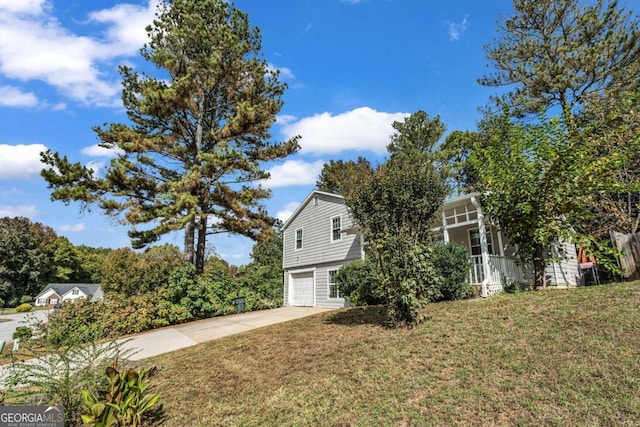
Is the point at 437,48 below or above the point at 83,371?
above

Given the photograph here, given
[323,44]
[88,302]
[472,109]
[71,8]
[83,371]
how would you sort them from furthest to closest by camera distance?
[472,109], [88,302], [323,44], [71,8], [83,371]

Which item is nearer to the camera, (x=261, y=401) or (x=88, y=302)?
(x=261, y=401)

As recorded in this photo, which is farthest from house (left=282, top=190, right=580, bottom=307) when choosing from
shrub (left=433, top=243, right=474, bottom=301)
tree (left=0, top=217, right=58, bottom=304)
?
tree (left=0, top=217, right=58, bottom=304)

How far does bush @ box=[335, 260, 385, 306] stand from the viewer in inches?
434

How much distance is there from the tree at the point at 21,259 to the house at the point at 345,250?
4452cm

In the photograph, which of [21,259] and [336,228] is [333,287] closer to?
[336,228]

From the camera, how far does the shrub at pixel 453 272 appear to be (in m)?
9.34

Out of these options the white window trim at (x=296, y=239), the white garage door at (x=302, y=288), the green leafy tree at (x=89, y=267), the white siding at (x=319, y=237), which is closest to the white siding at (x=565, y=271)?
the white siding at (x=319, y=237)

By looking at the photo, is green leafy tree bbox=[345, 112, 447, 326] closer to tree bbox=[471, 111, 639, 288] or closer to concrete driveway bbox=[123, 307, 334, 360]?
tree bbox=[471, 111, 639, 288]

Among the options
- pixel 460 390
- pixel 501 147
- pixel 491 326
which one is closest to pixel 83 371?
pixel 460 390

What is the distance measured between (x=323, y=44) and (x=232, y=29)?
8767 mm

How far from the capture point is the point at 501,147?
31.0 ft

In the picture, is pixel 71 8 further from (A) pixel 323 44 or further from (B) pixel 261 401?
(B) pixel 261 401

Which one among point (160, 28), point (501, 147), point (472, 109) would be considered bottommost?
point (501, 147)
